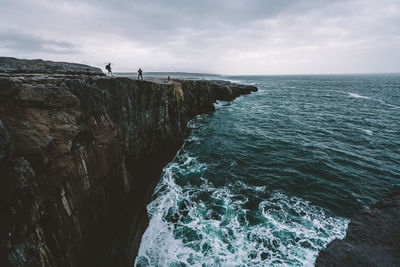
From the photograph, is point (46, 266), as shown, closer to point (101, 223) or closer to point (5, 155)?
point (101, 223)

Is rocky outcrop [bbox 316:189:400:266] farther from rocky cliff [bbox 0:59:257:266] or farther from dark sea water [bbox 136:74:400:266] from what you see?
rocky cliff [bbox 0:59:257:266]

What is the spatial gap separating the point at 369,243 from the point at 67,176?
672 inches

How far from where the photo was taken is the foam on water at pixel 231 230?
10.5 meters

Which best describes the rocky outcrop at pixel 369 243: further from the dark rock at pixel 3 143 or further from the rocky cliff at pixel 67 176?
the dark rock at pixel 3 143

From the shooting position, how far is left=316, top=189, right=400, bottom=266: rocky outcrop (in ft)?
29.3

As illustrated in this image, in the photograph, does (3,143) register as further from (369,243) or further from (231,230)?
(369,243)

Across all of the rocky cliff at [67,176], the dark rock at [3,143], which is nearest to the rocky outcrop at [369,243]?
the rocky cliff at [67,176]

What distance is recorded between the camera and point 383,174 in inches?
698

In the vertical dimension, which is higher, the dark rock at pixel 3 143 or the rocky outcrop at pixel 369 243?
the dark rock at pixel 3 143

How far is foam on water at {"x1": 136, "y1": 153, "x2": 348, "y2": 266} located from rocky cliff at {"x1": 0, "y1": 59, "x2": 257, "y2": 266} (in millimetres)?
1718

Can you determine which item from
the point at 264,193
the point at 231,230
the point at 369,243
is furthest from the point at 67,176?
the point at 369,243

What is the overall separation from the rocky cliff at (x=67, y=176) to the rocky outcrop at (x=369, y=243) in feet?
40.4

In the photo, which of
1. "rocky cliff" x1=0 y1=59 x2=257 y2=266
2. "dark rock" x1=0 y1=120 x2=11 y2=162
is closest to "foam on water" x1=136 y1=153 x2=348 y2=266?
"rocky cliff" x1=0 y1=59 x2=257 y2=266

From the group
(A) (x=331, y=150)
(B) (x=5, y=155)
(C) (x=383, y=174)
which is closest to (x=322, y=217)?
(C) (x=383, y=174)
